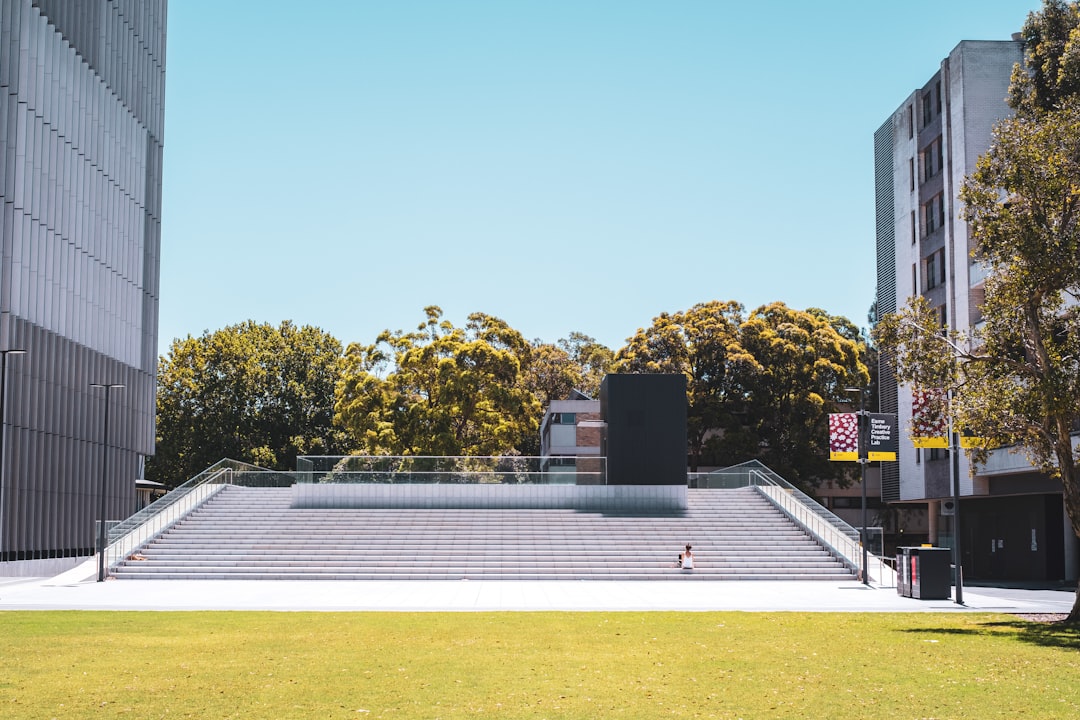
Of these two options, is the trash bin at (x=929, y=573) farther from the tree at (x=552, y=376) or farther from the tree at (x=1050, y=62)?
the tree at (x=552, y=376)

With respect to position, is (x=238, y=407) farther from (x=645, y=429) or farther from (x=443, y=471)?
(x=645, y=429)

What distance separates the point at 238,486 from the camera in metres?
51.8

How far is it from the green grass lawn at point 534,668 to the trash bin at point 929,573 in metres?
6.89

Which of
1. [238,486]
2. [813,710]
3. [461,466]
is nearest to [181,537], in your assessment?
[238,486]

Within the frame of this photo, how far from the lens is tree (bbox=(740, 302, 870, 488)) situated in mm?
65000

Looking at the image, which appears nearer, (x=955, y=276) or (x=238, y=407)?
(x=955, y=276)

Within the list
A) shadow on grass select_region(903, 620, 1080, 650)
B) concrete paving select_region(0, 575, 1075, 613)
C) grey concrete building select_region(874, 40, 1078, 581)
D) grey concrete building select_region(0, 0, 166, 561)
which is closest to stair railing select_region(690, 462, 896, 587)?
concrete paving select_region(0, 575, 1075, 613)

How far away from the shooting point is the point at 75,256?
4781cm

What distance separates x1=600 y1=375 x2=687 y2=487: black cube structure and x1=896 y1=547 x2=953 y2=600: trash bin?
758 inches

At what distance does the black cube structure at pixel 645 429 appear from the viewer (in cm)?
4850

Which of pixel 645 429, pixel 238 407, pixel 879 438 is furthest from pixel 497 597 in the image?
pixel 238 407

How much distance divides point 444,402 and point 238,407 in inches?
780

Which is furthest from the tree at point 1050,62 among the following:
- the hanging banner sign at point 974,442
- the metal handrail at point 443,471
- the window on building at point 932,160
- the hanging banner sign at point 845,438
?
the metal handrail at point 443,471

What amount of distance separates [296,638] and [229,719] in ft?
25.5
